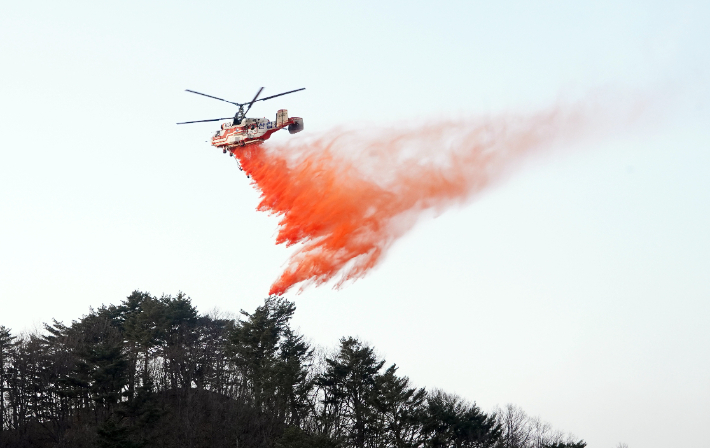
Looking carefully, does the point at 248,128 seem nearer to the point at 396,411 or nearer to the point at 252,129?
the point at 252,129

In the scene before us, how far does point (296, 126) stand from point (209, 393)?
24013mm

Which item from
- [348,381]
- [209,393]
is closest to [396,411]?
[348,381]

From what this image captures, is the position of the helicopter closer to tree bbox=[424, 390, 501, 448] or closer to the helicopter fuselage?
the helicopter fuselage

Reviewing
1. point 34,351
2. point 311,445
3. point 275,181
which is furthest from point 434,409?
point 34,351

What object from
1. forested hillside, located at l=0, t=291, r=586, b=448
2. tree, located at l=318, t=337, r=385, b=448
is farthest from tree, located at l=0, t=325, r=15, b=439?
tree, located at l=318, t=337, r=385, b=448

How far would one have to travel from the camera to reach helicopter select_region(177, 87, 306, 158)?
52.1m

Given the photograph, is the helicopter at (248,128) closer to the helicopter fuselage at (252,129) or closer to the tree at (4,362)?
the helicopter fuselage at (252,129)

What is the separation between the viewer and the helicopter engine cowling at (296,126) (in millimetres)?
52031

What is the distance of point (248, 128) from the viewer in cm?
5275

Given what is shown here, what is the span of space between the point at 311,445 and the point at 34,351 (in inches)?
1141

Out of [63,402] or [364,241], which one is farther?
[63,402]

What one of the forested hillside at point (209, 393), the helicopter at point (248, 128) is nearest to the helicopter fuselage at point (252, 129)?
the helicopter at point (248, 128)

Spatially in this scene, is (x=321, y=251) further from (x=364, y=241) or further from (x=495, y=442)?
(x=495, y=442)

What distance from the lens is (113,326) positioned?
75.1 metres
